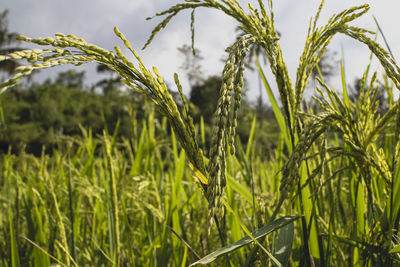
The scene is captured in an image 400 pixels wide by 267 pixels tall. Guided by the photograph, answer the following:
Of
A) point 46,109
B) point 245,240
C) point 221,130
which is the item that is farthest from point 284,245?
point 46,109

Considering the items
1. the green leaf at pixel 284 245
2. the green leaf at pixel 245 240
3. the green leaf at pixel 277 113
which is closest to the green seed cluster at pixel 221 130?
Result: the green leaf at pixel 245 240

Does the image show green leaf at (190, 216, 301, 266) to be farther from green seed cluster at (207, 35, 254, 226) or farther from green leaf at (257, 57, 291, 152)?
green leaf at (257, 57, 291, 152)

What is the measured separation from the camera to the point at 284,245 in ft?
2.01

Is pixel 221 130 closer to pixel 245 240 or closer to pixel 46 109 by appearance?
pixel 245 240

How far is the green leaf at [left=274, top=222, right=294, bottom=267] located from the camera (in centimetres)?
58

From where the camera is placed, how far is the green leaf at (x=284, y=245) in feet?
1.92

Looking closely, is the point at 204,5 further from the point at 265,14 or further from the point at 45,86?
the point at 45,86

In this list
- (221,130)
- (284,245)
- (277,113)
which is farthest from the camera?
(277,113)

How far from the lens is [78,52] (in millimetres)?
449

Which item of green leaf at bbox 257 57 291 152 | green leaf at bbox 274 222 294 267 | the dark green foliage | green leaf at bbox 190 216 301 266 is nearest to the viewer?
green leaf at bbox 190 216 301 266

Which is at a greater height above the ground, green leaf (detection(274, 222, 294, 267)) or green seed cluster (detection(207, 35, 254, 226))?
green seed cluster (detection(207, 35, 254, 226))

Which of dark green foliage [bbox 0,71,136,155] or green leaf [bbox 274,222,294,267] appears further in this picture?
dark green foliage [bbox 0,71,136,155]

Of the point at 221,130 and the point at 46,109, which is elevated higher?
the point at 46,109

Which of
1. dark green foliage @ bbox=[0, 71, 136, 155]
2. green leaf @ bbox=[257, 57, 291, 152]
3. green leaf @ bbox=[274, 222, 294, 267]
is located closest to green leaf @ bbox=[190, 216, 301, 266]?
green leaf @ bbox=[274, 222, 294, 267]
